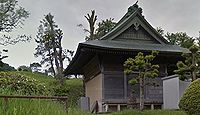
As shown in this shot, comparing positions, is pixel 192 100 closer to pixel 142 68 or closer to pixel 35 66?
pixel 142 68

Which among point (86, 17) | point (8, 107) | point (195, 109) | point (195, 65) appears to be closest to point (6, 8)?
point (86, 17)

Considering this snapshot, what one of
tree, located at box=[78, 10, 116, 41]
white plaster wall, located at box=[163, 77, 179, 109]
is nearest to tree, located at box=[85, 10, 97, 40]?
tree, located at box=[78, 10, 116, 41]

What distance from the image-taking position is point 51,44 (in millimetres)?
30141

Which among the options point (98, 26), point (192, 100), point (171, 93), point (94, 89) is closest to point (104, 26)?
point (98, 26)

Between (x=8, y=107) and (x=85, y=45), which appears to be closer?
(x=8, y=107)

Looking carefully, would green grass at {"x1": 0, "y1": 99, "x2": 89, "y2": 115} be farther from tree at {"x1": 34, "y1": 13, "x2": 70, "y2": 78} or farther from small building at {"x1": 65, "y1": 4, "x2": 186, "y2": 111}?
tree at {"x1": 34, "y1": 13, "x2": 70, "y2": 78}

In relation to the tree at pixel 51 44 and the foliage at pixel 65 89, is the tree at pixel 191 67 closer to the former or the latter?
the foliage at pixel 65 89

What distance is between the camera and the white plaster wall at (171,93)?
39.9ft

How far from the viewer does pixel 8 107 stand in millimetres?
3184

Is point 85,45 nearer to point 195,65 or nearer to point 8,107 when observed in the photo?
point 195,65

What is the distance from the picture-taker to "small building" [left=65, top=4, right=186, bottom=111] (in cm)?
1313

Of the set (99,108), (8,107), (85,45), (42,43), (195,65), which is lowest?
(99,108)

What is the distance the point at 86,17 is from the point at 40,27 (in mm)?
7212

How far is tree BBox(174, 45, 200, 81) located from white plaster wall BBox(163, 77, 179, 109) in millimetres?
1188
